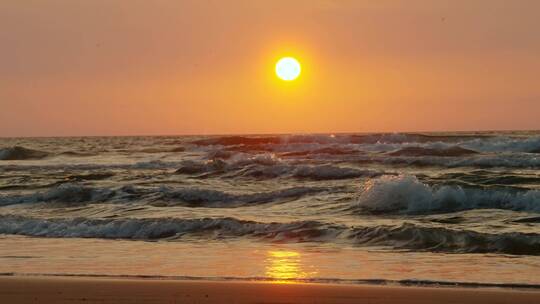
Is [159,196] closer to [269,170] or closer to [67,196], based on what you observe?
[67,196]

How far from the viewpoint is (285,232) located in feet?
38.6

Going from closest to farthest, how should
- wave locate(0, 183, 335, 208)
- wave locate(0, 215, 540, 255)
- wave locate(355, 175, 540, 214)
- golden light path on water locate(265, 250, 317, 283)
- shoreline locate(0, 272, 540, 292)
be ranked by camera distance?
shoreline locate(0, 272, 540, 292), golden light path on water locate(265, 250, 317, 283), wave locate(0, 215, 540, 255), wave locate(355, 175, 540, 214), wave locate(0, 183, 335, 208)

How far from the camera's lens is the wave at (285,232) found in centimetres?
1016

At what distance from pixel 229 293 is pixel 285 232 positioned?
4799 millimetres

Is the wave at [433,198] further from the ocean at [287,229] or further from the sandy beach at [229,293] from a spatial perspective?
the sandy beach at [229,293]

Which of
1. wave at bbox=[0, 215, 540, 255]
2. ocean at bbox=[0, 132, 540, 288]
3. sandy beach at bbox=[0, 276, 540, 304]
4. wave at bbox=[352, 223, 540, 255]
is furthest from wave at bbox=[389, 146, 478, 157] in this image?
sandy beach at bbox=[0, 276, 540, 304]

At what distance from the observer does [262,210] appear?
49.6 feet

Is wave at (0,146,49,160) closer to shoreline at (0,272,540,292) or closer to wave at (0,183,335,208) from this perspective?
wave at (0,183,335,208)

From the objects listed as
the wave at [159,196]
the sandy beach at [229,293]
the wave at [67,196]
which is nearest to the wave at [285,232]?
the sandy beach at [229,293]

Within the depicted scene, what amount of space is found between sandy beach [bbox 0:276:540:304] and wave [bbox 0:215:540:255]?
3.01 m

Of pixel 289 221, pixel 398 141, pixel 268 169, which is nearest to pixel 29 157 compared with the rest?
pixel 398 141

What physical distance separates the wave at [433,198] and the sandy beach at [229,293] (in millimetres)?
Answer: 7203

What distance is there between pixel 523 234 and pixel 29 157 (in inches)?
1488

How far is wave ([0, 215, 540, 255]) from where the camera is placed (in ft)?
33.3
